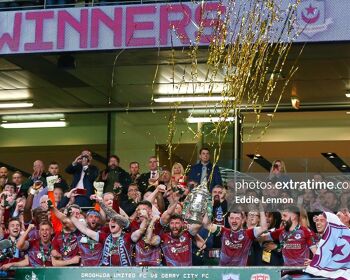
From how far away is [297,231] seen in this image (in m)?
15.5

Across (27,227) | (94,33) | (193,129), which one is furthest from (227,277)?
(193,129)

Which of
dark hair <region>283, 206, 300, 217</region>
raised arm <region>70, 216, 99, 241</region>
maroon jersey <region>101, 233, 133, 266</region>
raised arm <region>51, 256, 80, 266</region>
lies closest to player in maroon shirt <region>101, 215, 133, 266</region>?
maroon jersey <region>101, 233, 133, 266</region>

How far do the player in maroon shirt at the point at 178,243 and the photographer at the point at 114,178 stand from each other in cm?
302

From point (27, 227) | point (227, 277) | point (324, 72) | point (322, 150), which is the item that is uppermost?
point (324, 72)

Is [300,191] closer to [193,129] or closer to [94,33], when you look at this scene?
[94,33]

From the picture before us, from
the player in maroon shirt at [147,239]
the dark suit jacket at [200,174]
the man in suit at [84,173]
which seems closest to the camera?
the player in maroon shirt at [147,239]

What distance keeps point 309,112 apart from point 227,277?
31.7 ft

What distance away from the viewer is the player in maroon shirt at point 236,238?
15633 millimetres

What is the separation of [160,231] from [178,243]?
0.42 m

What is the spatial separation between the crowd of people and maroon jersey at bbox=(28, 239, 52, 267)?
2 centimetres

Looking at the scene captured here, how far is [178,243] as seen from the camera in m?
15.8

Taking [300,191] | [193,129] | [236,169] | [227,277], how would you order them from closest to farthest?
[227,277], [300,191], [236,169], [193,129]

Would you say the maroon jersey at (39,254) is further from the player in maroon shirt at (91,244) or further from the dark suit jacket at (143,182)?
the dark suit jacket at (143,182)
